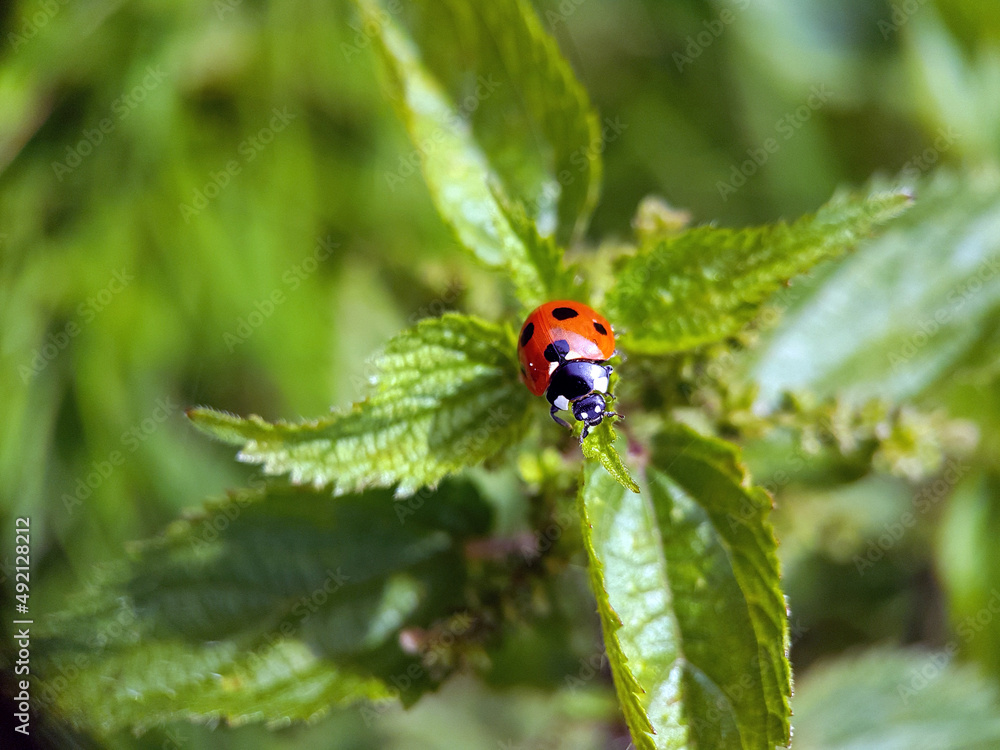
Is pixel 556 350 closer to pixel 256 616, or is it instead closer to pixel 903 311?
pixel 256 616

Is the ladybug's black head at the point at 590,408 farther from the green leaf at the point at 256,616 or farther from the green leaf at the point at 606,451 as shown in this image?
the green leaf at the point at 256,616

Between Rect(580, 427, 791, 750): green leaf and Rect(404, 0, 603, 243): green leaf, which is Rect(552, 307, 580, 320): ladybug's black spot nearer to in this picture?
Rect(580, 427, 791, 750): green leaf

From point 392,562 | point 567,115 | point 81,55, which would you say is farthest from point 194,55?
point 392,562

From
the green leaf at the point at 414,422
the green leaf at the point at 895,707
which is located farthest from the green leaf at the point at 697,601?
the green leaf at the point at 895,707

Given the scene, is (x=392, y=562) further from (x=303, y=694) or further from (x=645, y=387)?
(x=645, y=387)

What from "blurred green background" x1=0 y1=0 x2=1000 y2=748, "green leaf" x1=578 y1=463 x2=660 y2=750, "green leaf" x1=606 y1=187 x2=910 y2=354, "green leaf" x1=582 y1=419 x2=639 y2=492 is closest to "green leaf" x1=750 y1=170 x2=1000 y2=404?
"blurred green background" x1=0 y1=0 x2=1000 y2=748

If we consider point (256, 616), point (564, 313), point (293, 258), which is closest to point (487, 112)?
point (564, 313)
